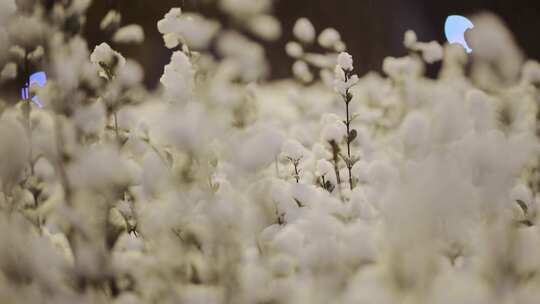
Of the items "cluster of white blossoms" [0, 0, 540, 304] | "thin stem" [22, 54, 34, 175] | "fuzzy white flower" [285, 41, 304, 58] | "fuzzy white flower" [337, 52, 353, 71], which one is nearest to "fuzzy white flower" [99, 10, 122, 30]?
"cluster of white blossoms" [0, 0, 540, 304]

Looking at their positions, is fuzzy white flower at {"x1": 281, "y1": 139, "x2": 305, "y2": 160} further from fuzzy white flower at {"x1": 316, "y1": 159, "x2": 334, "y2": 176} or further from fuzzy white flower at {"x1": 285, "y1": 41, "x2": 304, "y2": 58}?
fuzzy white flower at {"x1": 285, "y1": 41, "x2": 304, "y2": 58}

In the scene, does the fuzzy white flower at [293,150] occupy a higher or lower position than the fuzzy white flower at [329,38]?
lower

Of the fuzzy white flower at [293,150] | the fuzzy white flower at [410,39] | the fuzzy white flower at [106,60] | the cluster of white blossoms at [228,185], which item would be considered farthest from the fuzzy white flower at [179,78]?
the fuzzy white flower at [410,39]

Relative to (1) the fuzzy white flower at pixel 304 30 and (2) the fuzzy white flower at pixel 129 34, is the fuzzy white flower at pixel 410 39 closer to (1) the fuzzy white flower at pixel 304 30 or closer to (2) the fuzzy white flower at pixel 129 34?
(1) the fuzzy white flower at pixel 304 30

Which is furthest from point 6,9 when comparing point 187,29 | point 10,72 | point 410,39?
point 410,39

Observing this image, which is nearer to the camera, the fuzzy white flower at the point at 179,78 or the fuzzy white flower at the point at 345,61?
the fuzzy white flower at the point at 179,78

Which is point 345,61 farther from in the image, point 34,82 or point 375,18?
point 34,82

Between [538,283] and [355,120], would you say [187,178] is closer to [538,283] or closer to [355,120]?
[355,120]
